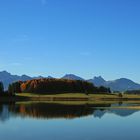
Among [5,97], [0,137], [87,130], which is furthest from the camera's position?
[5,97]

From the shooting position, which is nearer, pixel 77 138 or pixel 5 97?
pixel 77 138

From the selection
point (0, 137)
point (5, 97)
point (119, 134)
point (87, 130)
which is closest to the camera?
point (0, 137)

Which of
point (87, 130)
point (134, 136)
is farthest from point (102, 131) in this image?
point (134, 136)

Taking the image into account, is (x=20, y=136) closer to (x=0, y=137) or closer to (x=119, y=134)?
(x=0, y=137)

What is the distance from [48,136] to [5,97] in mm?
127697

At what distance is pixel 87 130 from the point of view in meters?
52.9

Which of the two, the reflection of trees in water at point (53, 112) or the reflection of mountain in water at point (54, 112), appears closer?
the reflection of mountain in water at point (54, 112)

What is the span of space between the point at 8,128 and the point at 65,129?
756cm

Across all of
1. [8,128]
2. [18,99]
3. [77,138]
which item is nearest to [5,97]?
[18,99]

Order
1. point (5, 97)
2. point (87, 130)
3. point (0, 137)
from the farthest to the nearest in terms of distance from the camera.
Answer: point (5, 97), point (87, 130), point (0, 137)

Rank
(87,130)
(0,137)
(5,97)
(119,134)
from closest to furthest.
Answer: (0,137) → (119,134) → (87,130) → (5,97)

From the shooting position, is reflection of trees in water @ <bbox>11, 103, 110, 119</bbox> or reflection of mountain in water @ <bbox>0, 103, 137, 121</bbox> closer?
reflection of mountain in water @ <bbox>0, 103, 137, 121</bbox>

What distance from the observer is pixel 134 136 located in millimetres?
46812

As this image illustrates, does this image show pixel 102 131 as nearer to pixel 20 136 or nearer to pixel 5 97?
pixel 20 136
